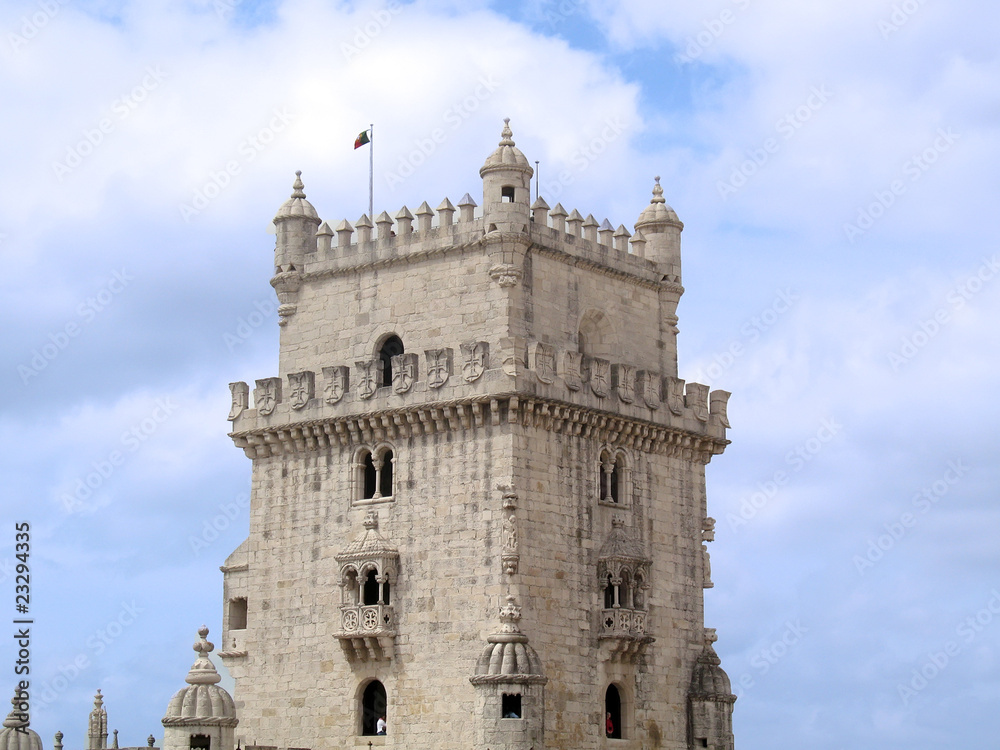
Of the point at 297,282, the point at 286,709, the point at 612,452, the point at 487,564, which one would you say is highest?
the point at 297,282

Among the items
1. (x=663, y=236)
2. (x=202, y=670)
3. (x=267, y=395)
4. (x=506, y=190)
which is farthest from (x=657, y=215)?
(x=202, y=670)

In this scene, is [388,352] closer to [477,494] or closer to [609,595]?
[477,494]

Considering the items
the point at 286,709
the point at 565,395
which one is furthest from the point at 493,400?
the point at 286,709

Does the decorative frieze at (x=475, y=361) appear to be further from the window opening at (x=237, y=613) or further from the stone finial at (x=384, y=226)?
the window opening at (x=237, y=613)

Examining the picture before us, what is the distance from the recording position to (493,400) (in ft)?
178

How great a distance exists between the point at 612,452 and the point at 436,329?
6.00m

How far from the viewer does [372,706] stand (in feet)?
184

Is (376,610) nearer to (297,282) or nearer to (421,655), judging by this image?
(421,655)

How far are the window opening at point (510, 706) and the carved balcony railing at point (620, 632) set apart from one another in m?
4.08

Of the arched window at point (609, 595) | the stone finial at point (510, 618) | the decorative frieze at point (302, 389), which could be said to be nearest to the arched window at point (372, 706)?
the stone finial at point (510, 618)

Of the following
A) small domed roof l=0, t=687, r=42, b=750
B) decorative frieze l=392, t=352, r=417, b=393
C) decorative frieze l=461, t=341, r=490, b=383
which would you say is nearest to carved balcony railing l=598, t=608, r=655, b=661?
decorative frieze l=461, t=341, r=490, b=383

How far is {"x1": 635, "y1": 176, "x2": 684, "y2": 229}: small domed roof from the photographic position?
62.0 meters

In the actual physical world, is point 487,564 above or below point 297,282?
below

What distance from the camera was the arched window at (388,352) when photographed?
58031 mm
